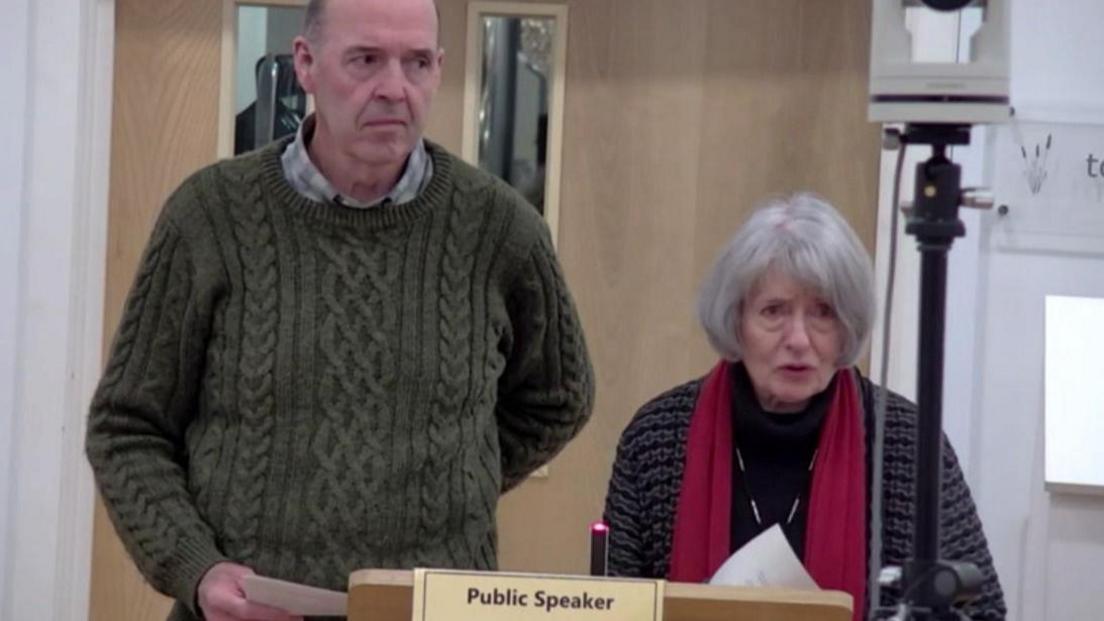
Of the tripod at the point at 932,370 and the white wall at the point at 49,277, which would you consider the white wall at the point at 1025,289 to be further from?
the tripod at the point at 932,370

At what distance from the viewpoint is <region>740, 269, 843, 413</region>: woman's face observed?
184 cm

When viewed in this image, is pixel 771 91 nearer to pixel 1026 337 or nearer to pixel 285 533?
pixel 1026 337

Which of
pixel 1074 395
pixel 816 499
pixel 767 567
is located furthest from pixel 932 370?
pixel 1074 395

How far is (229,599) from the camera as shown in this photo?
1.58 metres

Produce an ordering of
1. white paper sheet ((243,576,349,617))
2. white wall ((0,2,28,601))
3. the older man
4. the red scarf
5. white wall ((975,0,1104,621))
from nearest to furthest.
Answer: white paper sheet ((243,576,349,617)) < the older man < the red scarf < white wall ((975,0,1104,621)) < white wall ((0,2,28,601))

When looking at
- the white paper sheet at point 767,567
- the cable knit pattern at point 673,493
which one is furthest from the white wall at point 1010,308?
the white paper sheet at point 767,567

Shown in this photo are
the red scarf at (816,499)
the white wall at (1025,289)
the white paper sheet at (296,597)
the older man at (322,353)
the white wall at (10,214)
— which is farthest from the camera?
the white wall at (10,214)

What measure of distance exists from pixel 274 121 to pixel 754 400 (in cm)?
154

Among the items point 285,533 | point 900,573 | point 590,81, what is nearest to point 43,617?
point 590,81

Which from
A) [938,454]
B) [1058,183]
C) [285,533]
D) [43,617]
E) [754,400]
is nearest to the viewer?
[938,454]

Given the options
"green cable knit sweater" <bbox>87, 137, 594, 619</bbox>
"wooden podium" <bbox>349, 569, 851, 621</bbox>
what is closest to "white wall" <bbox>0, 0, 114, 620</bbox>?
"green cable knit sweater" <bbox>87, 137, 594, 619</bbox>

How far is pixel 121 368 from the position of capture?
1742 mm

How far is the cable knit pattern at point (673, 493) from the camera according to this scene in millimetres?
1793

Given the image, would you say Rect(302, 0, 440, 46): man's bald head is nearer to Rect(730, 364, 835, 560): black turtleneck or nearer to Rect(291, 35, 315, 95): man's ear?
Rect(291, 35, 315, 95): man's ear
